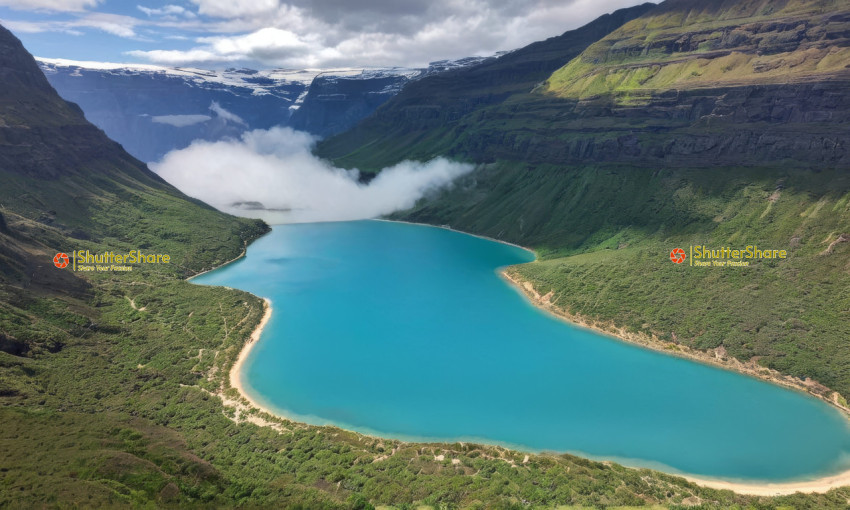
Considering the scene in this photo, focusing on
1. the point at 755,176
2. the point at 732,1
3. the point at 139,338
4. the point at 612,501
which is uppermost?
the point at 732,1

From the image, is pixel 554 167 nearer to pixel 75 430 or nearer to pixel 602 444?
pixel 602 444

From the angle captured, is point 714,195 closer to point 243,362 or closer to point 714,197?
point 714,197

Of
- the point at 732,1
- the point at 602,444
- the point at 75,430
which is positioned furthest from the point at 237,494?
the point at 732,1

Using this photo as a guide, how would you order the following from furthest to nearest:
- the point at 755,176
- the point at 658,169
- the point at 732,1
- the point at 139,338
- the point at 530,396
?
the point at 732,1 < the point at 658,169 < the point at 755,176 < the point at 139,338 < the point at 530,396

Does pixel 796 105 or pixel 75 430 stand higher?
pixel 796 105

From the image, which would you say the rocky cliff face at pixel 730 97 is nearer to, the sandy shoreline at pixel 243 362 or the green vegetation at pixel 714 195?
the green vegetation at pixel 714 195

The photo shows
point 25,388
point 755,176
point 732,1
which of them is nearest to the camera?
point 25,388
